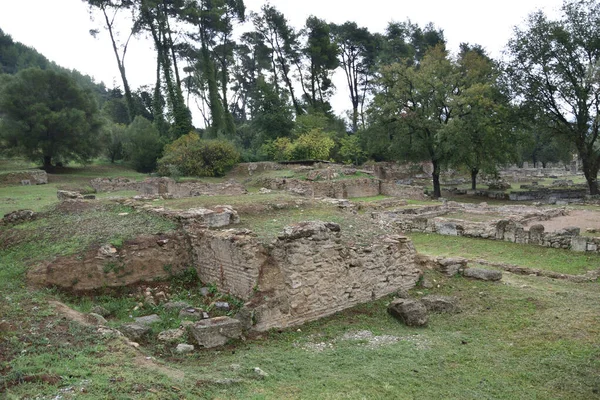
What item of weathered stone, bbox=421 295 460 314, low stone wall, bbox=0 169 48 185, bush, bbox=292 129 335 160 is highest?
bush, bbox=292 129 335 160

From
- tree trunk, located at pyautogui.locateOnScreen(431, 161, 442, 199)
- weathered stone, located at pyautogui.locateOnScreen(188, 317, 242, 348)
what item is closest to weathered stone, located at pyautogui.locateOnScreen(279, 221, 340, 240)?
weathered stone, located at pyautogui.locateOnScreen(188, 317, 242, 348)

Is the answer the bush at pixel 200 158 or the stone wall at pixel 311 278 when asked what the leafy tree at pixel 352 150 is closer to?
the bush at pixel 200 158

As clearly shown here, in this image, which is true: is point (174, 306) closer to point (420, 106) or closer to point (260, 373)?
point (260, 373)

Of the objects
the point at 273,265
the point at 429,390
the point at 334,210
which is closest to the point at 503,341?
the point at 429,390

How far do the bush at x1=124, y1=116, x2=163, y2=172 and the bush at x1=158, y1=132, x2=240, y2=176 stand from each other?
414 centimetres

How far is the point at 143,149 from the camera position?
3834 cm

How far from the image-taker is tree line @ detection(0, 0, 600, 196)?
97.8 ft

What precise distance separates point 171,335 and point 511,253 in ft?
39.8

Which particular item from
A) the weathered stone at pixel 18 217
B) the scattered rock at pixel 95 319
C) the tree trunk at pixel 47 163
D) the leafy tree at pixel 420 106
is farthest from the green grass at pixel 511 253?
the tree trunk at pixel 47 163

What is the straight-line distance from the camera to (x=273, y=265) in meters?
8.21

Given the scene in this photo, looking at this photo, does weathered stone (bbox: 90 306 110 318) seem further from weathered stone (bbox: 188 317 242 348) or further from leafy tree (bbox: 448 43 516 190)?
leafy tree (bbox: 448 43 516 190)

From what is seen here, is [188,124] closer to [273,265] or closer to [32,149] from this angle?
[32,149]

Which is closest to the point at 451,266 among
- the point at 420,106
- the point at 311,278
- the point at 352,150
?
the point at 311,278

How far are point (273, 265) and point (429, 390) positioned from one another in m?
3.68
